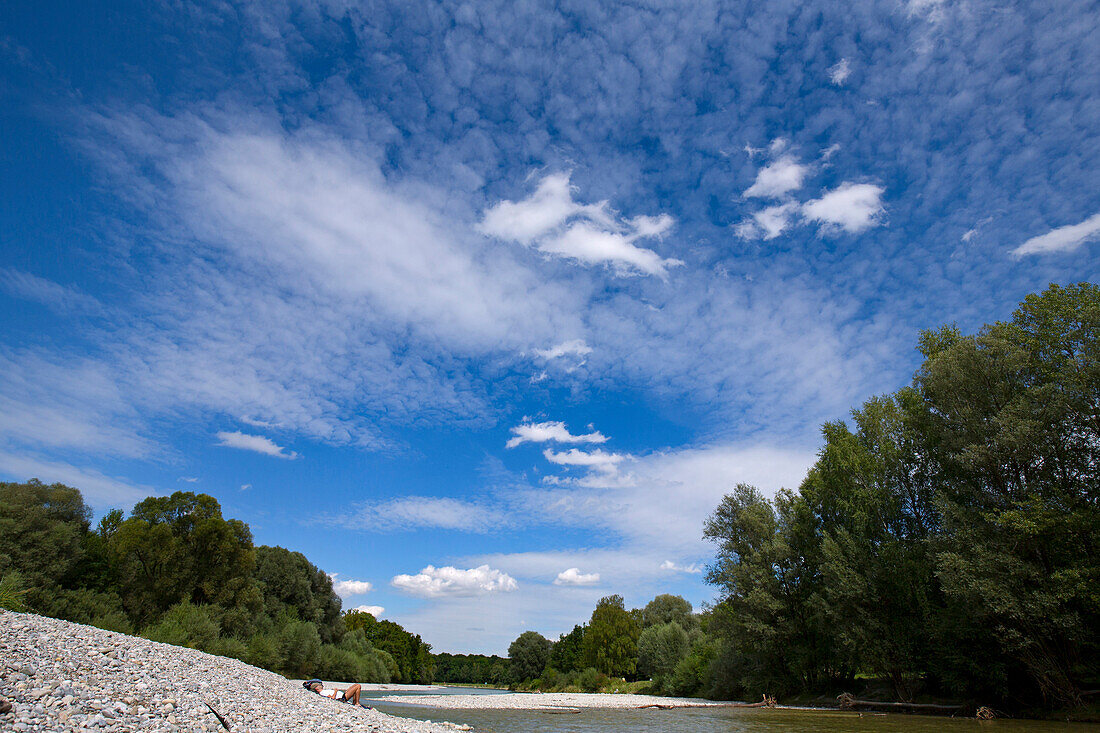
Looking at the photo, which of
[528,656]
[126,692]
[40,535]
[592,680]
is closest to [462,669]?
[528,656]

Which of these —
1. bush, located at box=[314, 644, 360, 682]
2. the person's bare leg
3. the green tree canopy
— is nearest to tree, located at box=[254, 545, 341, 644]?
bush, located at box=[314, 644, 360, 682]

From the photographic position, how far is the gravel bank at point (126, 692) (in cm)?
803

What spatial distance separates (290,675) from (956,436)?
56.9 meters

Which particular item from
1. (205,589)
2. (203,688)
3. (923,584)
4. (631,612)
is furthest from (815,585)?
(631,612)

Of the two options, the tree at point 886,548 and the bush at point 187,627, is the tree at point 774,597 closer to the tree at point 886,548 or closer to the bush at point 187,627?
the tree at point 886,548

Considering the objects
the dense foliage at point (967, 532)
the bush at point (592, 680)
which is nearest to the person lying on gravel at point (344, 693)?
the dense foliage at point (967, 532)

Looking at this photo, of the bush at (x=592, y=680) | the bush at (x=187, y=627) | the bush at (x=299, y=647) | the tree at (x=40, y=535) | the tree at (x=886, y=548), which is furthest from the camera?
the bush at (x=592, y=680)

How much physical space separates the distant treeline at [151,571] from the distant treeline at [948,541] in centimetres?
3644

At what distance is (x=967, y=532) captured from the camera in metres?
22.5

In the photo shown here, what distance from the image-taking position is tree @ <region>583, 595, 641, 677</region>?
3029 inches

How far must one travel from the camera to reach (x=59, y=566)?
35219 millimetres

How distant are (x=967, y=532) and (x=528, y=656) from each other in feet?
338

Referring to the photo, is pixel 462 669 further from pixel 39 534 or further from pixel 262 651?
pixel 39 534

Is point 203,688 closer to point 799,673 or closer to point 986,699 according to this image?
point 986,699
